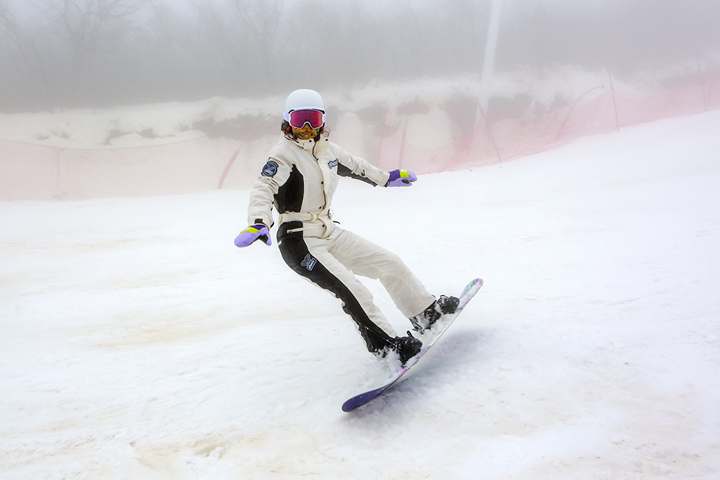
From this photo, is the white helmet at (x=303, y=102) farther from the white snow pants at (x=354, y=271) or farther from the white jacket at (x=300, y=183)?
the white snow pants at (x=354, y=271)

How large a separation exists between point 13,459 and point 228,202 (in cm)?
697

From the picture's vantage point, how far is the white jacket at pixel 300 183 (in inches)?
109

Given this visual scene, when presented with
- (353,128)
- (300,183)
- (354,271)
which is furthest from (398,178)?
(353,128)

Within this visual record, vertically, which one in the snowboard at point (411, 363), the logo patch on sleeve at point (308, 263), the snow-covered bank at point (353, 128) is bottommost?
the snowboard at point (411, 363)

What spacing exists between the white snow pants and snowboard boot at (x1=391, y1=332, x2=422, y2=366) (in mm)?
43

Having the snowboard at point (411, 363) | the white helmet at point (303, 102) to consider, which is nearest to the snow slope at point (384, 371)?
the snowboard at point (411, 363)

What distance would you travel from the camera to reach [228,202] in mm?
9266

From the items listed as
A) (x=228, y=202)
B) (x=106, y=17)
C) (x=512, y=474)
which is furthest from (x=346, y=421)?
(x=106, y=17)

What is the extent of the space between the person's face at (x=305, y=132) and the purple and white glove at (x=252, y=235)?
55 centimetres

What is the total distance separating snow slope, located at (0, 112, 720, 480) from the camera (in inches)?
90.3

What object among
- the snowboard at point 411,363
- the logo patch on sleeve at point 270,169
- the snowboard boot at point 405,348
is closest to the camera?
the snowboard at point 411,363

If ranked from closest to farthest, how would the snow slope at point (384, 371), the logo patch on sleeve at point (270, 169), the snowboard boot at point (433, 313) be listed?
the snow slope at point (384, 371)
the logo patch on sleeve at point (270, 169)
the snowboard boot at point (433, 313)

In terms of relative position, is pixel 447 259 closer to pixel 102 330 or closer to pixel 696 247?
pixel 696 247

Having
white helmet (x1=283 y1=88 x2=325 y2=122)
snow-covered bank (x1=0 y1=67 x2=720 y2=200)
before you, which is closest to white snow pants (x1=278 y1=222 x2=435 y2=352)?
white helmet (x1=283 y1=88 x2=325 y2=122)
